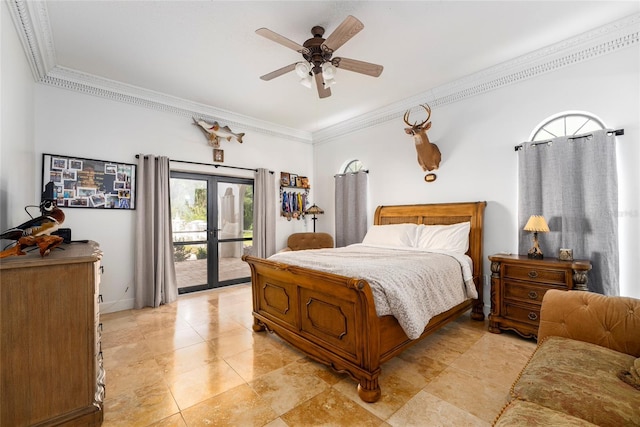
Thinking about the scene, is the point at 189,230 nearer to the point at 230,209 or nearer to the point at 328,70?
the point at 230,209

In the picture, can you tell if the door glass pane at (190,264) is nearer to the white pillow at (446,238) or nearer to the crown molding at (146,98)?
the crown molding at (146,98)

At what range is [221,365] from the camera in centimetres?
233

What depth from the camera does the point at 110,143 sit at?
12.0 ft

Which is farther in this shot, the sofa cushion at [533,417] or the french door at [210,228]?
the french door at [210,228]

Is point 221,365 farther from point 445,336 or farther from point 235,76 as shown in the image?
point 235,76

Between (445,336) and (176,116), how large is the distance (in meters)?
4.70

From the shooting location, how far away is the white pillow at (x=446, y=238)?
3275 millimetres

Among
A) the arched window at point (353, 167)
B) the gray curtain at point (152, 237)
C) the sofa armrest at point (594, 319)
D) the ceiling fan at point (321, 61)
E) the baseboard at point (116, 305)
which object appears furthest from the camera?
the arched window at point (353, 167)

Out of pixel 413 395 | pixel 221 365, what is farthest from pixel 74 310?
pixel 413 395

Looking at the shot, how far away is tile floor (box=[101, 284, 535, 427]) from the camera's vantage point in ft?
5.65

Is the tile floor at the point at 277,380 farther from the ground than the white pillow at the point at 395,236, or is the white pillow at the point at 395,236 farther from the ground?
the white pillow at the point at 395,236

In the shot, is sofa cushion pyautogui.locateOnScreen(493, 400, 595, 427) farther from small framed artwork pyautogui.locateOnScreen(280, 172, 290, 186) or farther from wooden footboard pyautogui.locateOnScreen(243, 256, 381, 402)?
small framed artwork pyautogui.locateOnScreen(280, 172, 290, 186)

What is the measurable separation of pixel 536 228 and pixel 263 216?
13.0ft

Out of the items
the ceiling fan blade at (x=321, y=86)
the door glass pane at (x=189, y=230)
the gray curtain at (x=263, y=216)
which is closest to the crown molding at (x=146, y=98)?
the gray curtain at (x=263, y=216)
